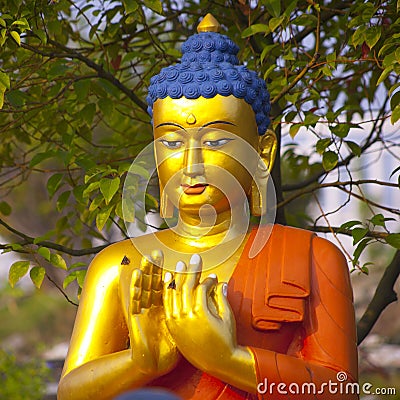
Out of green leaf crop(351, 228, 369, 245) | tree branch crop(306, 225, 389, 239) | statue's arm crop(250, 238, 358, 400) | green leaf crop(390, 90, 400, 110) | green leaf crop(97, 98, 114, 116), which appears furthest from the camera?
green leaf crop(97, 98, 114, 116)

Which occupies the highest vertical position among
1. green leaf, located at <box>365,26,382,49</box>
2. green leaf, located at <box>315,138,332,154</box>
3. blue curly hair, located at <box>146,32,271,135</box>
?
green leaf, located at <box>365,26,382,49</box>

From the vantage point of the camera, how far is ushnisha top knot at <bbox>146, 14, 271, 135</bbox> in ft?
9.60

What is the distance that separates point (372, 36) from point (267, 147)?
2.13 feet

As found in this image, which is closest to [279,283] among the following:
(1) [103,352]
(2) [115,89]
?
(1) [103,352]

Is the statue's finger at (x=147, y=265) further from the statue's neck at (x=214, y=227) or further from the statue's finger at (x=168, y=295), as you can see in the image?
the statue's neck at (x=214, y=227)

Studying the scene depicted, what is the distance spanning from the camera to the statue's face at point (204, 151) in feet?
9.43

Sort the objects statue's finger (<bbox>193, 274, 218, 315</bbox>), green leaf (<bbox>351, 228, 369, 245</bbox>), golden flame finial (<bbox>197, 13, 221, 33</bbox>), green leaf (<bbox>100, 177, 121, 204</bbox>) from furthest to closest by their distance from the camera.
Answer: green leaf (<bbox>351, 228, 369, 245</bbox>) < green leaf (<bbox>100, 177, 121, 204</bbox>) < golden flame finial (<bbox>197, 13, 221, 33</bbox>) < statue's finger (<bbox>193, 274, 218, 315</bbox>)

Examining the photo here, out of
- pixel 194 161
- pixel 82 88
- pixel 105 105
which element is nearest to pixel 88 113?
pixel 105 105

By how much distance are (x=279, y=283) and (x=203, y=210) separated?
33 centimetres

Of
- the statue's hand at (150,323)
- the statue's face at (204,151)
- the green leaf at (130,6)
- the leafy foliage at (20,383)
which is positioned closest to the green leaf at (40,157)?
the green leaf at (130,6)

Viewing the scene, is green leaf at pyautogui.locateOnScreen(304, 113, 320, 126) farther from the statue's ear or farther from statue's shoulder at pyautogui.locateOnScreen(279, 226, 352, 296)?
statue's shoulder at pyautogui.locateOnScreen(279, 226, 352, 296)

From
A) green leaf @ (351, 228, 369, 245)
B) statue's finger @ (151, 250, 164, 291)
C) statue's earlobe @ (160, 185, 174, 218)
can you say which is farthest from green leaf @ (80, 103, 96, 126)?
statue's finger @ (151, 250, 164, 291)

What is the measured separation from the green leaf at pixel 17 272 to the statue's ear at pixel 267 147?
0.99 meters

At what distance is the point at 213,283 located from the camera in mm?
2627
